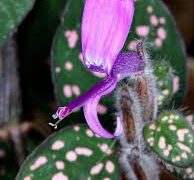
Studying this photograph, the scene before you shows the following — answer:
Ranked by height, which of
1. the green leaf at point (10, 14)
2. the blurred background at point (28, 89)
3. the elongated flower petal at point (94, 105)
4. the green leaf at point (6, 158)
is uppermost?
the green leaf at point (10, 14)

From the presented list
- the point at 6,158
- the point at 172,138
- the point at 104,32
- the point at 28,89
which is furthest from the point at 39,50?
the point at 104,32

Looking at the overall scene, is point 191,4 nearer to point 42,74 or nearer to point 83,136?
point 42,74

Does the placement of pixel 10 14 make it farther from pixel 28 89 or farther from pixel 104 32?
pixel 28 89

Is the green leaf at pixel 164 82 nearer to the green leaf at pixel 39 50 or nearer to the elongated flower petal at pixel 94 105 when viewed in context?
the elongated flower petal at pixel 94 105

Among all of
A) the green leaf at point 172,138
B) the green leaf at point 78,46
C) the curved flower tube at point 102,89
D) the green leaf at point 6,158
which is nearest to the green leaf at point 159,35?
the green leaf at point 78,46

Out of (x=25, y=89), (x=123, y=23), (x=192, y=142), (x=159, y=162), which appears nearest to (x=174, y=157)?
(x=192, y=142)

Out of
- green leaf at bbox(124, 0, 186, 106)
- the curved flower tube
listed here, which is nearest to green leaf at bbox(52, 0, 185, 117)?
green leaf at bbox(124, 0, 186, 106)
